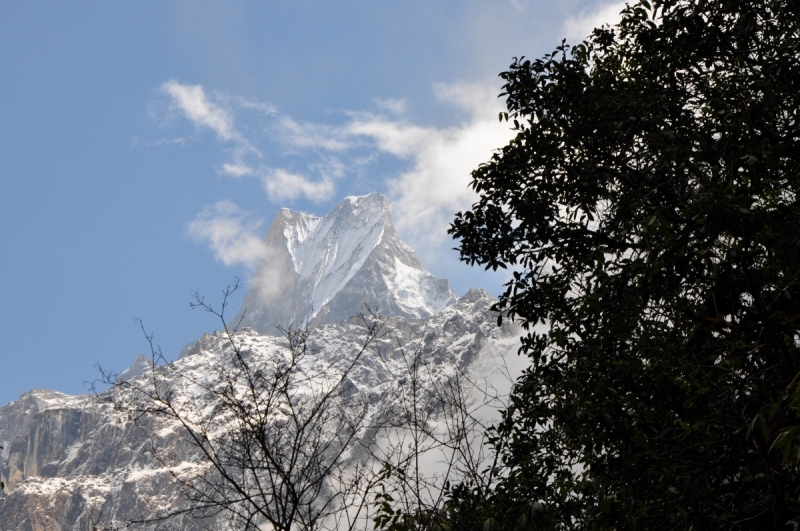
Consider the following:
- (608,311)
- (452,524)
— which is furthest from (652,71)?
(452,524)

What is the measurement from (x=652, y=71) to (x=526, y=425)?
463 cm

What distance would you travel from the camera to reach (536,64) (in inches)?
371

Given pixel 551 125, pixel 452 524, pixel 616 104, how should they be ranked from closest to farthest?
pixel 452 524 → pixel 616 104 → pixel 551 125

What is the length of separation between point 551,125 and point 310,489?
16.8ft

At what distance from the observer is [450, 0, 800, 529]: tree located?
6.27 metres

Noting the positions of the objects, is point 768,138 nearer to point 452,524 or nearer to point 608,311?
point 608,311

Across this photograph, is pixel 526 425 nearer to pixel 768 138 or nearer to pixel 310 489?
pixel 310 489

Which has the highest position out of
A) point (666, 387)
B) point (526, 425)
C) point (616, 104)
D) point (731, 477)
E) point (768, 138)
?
point (616, 104)

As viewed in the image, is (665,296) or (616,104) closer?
(665,296)

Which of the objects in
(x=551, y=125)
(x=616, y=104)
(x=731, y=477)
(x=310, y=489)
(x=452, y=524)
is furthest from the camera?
(x=551, y=125)

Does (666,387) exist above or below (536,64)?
below

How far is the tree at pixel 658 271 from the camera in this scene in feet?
20.6

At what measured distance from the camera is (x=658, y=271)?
7.00 m

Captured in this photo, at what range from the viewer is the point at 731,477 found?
6.57 metres
